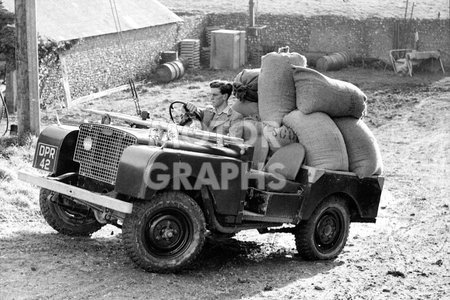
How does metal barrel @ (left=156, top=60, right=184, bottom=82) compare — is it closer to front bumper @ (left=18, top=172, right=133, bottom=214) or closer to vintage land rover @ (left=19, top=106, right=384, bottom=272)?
vintage land rover @ (left=19, top=106, right=384, bottom=272)

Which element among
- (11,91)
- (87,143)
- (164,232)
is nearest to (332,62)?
(11,91)

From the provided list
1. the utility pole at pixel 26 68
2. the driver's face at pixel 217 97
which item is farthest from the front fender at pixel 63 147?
the utility pole at pixel 26 68

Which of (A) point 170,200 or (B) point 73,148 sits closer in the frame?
(A) point 170,200

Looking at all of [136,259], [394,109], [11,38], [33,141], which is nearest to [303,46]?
[394,109]

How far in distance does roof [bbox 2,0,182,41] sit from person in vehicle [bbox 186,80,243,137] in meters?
9.49

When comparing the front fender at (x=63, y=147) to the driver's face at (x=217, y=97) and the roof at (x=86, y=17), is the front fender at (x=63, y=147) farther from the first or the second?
the roof at (x=86, y=17)

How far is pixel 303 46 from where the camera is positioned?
101 ft

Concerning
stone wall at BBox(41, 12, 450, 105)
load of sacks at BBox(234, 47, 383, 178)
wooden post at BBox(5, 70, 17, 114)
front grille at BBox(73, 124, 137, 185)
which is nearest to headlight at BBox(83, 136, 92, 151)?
front grille at BBox(73, 124, 137, 185)

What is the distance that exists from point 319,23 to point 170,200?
23.4m

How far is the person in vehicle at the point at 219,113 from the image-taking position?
9656 millimetres

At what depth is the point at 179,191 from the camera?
8.27 metres

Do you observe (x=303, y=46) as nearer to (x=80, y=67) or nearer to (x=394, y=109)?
(x=394, y=109)

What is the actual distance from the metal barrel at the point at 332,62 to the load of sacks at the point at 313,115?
18731mm

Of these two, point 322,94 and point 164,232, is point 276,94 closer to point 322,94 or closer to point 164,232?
point 322,94
